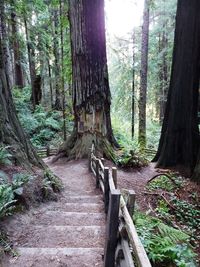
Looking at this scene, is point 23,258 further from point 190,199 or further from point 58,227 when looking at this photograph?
point 190,199

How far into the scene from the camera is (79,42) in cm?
991

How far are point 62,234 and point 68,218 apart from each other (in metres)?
0.73

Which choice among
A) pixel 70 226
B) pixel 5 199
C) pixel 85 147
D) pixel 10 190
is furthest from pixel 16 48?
pixel 70 226

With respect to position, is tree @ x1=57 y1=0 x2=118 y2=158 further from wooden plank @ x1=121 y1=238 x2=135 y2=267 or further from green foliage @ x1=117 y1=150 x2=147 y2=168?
wooden plank @ x1=121 y1=238 x2=135 y2=267

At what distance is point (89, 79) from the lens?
10.0 m

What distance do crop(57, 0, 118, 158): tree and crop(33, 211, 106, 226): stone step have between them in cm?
471

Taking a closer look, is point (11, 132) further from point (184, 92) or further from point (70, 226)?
point (184, 92)

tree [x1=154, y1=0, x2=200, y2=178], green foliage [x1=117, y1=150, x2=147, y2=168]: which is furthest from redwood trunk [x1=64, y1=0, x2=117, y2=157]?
tree [x1=154, y1=0, x2=200, y2=178]

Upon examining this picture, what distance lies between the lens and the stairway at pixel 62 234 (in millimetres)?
3396

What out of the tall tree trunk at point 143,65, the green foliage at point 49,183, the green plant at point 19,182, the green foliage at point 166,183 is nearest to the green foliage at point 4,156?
the green plant at point 19,182

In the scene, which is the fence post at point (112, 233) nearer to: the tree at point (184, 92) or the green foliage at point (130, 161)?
the green foliage at point (130, 161)

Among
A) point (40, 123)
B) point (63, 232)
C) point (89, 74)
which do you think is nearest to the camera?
point (63, 232)

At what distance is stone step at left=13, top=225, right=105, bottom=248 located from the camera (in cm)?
386

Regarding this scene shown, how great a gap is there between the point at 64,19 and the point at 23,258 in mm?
11009
